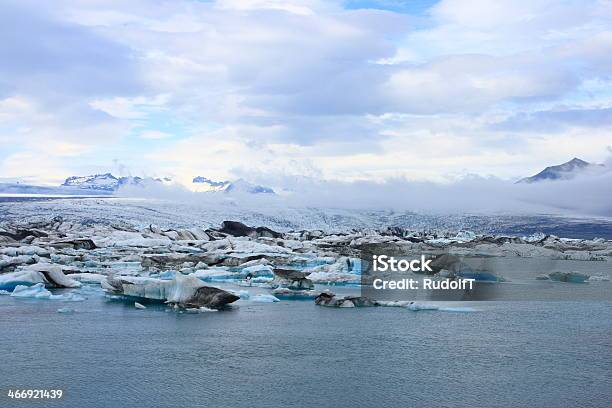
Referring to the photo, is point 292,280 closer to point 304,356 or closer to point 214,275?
point 214,275

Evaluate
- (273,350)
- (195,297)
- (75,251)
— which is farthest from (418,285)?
(75,251)

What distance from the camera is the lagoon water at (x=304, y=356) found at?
11664mm

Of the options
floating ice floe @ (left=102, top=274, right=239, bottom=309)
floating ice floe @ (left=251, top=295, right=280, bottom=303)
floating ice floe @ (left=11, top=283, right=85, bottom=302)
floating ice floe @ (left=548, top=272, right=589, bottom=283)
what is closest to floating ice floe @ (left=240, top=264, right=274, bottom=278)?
floating ice floe @ (left=251, top=295, right=280, bottom=303)

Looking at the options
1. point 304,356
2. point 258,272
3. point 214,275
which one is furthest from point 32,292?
point 304,356

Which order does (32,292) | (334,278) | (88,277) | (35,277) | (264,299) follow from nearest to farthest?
(32,292) < (264,299) < (35,277) < (88,277) < (334,278)

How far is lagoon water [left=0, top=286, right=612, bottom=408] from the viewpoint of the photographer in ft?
38.3

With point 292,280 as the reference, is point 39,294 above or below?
below

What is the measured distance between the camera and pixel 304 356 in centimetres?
1471

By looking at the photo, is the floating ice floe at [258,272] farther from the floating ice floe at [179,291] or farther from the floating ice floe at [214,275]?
the floating ice floe at [179,291]

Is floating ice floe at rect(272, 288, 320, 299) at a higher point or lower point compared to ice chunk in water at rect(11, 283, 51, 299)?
lower

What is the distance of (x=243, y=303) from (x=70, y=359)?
28.9 ft

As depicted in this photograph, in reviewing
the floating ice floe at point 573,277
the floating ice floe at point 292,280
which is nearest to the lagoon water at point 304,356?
the floating ice floe at point 292,280

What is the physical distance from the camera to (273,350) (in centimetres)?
1518

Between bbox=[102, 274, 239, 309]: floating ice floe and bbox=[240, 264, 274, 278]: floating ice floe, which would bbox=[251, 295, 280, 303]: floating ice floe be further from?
bbox=[240, 264, 274, 278]: floating ice floe
